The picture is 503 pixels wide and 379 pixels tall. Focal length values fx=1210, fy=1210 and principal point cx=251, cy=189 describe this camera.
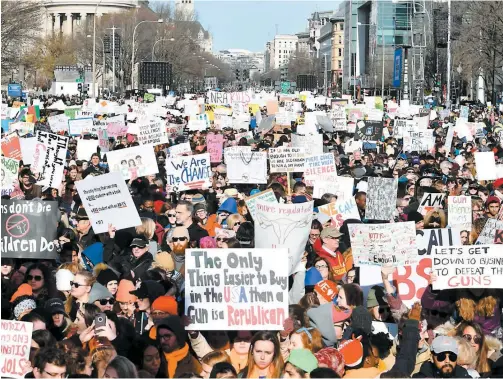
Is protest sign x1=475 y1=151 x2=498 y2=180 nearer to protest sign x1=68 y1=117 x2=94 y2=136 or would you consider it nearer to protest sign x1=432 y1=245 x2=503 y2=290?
protest sign x1=432 y1=245 x2=503 y2=290

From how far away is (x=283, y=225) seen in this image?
969 centimetres

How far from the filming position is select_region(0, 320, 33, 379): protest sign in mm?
6676

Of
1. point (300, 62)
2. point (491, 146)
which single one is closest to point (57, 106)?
point (491, 146)

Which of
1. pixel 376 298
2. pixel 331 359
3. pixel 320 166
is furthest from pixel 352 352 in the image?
pixel 320 166

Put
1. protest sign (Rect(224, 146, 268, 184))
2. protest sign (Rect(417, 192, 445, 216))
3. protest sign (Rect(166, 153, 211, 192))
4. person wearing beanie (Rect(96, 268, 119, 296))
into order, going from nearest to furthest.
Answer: person wearing beanie (Rect(96, 268, 119, 296))
protest sign (Rect(417, 192, 445, 216))
protest sign (Rect(166, 153, 211, 192))
protest sign (Rect(224, 146, 268, 184))

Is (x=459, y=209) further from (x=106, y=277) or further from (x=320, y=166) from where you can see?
(x=106, y=277)

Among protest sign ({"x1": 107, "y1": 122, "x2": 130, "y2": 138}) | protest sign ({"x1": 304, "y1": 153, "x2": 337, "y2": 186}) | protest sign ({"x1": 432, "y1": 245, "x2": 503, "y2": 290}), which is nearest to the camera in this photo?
protest sign ({"x1": 432, "y1": 245, "x2": 503, "y2": 290})

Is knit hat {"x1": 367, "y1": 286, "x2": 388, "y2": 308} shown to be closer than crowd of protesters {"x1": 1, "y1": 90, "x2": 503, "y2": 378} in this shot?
No

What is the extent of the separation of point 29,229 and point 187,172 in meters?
5.51

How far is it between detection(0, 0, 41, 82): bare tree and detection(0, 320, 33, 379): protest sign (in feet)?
143

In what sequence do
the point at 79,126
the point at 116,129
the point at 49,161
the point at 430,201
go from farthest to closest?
1. the point at 116,129
2. the point at 79,126
3. the point at 49,161
4. the point at 430,201

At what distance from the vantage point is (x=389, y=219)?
12148mm

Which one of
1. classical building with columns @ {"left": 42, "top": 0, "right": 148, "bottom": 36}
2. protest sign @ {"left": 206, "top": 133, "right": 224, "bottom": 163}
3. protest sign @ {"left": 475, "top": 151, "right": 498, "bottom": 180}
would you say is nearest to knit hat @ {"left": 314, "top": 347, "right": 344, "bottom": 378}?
protest sign @ {"left": 475, "top": 151, "right": 498, "bottom": 180}

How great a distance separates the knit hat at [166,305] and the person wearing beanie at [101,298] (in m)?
0.39
